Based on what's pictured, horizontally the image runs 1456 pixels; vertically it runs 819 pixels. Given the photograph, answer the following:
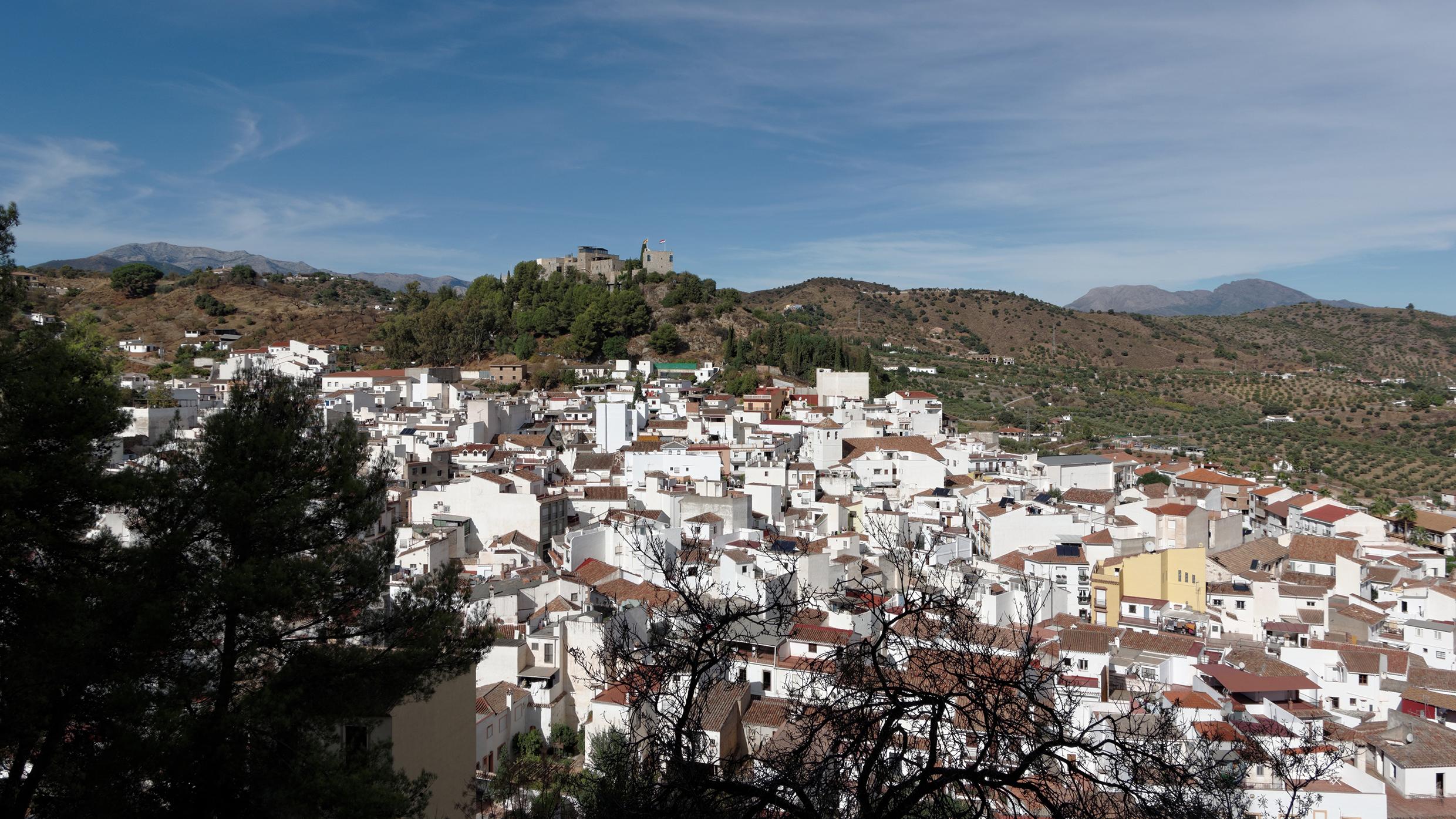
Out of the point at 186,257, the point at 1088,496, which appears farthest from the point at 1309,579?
the point at 186,257

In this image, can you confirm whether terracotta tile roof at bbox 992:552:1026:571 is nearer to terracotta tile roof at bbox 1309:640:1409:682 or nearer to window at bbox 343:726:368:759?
terracotta tile roof at bbox 1309:640:1409:682

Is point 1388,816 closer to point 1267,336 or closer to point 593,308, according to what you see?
point 593,308

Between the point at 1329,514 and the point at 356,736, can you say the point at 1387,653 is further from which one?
the point at 356,736

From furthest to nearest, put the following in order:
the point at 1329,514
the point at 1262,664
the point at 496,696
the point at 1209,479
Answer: the point at 1209,479 → the point at 1329,514 → the point at 1262,664 → the point at 496,696

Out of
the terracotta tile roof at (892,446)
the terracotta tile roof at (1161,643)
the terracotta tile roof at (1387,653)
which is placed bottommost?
the terracotta tile roof at (1387,653)

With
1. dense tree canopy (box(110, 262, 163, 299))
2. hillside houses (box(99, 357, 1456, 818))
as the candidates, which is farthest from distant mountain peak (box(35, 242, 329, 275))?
hillside houses (box(99, 357, 1456, 818))

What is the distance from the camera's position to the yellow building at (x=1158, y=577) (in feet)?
52.6

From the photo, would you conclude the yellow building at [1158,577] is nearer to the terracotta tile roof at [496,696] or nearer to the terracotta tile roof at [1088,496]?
the terracotta tile roof at [1088,496]

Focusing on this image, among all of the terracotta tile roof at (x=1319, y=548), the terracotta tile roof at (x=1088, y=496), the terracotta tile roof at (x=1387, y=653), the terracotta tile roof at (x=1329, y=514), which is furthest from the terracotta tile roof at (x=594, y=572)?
the terracotta tile roof at (x=1329, y=514)

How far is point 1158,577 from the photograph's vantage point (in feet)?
53.3

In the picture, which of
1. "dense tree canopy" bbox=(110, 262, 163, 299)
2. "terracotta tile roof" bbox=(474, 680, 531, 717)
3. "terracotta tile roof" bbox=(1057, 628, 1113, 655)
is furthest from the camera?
"dense tree canopy" bbox=(110, 262, 163, 299)

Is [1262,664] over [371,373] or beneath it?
beneath

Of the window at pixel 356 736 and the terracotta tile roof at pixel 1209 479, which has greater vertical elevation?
the window at pixel 356 736

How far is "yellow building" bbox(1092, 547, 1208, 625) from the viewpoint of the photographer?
52.6 feet
